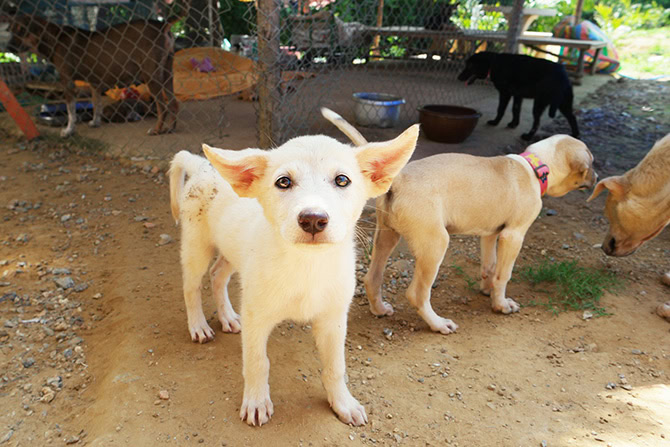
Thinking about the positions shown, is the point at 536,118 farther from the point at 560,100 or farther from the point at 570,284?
the point at 570,284

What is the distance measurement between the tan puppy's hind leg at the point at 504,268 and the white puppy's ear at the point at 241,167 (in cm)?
195

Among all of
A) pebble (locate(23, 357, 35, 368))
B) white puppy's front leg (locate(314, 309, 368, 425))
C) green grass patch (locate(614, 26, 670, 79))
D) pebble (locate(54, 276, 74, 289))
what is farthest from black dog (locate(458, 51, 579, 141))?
green grass patch (locate(614, 26, 670, 79))

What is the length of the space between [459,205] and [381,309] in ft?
2.99

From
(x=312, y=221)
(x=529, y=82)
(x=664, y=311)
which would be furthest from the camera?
(x=529, y=82)

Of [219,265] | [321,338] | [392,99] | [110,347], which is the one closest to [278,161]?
[321,338]

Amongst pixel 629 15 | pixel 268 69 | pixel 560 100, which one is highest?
pixel 268 69

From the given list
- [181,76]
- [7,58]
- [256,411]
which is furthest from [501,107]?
[7,58]

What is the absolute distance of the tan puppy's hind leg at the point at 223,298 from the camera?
3.08 m

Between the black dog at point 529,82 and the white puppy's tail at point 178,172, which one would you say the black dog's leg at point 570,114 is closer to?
the black dog at point 529,82

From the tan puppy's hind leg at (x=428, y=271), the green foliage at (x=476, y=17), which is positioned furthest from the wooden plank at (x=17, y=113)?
the green foliage at (x=476, y=17)

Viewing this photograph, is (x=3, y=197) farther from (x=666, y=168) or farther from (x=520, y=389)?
(x=666, y=168)

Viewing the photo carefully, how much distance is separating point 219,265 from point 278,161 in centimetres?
139

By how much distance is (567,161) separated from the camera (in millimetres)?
3455

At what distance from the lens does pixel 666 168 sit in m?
3.63
